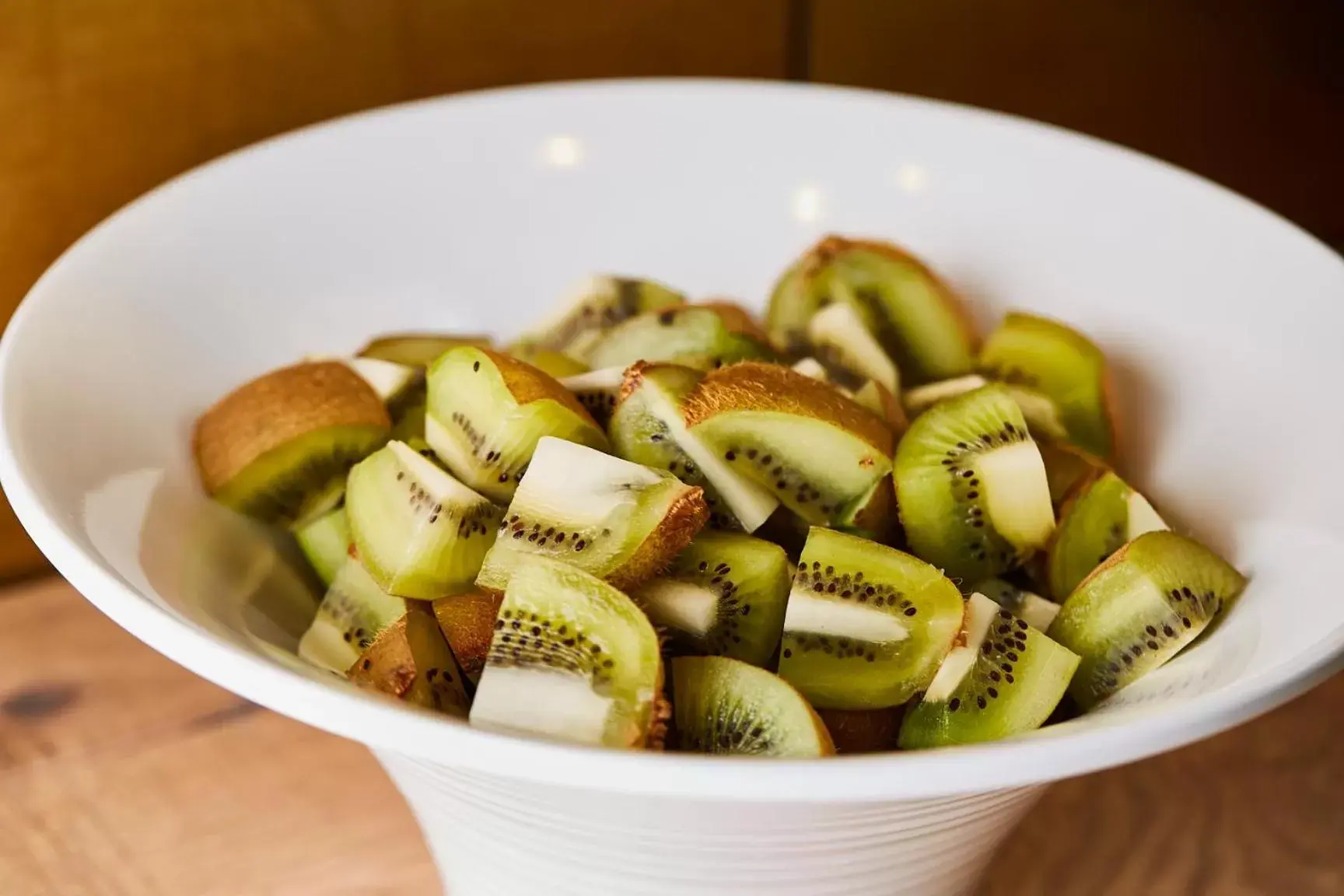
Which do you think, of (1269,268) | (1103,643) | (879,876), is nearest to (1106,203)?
(1269,268)

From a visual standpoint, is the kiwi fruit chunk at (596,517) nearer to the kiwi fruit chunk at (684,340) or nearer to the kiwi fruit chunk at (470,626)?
the kiwi fruit chunk at (470,626)

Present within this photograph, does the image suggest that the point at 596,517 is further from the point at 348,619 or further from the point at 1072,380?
the point at 1072,380

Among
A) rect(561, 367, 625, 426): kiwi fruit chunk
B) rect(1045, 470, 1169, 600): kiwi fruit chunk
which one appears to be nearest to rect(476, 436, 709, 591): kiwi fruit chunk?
rect(561, 367, 625, 426): kiwi fruit chunk

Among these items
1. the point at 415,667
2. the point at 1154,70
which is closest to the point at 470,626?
the point at 415,667

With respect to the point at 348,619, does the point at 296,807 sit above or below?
below

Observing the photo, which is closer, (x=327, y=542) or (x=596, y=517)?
(x=596, y=517)

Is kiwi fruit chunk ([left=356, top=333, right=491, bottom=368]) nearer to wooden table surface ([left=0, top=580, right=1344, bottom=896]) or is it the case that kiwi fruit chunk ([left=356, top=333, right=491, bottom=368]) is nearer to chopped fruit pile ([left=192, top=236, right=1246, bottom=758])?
chopped fruit pile ([left=192, top=236, right=1246, bottom=758])

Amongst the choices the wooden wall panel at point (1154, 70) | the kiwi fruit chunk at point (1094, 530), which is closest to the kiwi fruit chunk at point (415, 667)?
the kiwi fruit chunk at point (1094, 530)

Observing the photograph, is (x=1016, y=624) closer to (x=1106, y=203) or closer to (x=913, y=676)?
(x=913, y=676)
